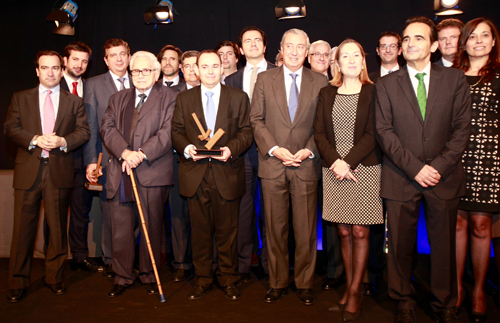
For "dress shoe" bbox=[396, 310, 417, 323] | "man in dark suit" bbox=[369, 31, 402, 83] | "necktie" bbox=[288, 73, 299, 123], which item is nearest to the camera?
"dress shoe" bbox=[396, 310, 417, 323]

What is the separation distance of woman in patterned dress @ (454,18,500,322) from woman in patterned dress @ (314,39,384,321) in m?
0.64

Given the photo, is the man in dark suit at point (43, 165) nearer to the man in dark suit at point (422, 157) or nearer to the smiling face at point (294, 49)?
the smiling face at point (294, 49)

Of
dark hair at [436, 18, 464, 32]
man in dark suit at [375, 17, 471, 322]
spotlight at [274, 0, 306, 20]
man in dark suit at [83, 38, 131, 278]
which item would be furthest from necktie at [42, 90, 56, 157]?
dark hair at [436, 18, 464, 32]

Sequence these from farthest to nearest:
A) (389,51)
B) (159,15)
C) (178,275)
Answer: (159,15)
(389,51)
(178,275)

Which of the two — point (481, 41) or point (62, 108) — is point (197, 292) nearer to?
point (62, 108)

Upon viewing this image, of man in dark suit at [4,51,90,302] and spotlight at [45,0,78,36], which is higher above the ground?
spotlight at [45,0,78,36]

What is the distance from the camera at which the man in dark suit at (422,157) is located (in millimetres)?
2600

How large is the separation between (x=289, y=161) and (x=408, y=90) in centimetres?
95

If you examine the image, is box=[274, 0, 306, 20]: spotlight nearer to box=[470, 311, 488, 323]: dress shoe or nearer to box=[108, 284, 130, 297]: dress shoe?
box=[108, 284, 130, 297]: dress shoe

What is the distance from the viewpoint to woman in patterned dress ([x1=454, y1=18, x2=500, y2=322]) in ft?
8.98

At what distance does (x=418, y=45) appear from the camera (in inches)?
106

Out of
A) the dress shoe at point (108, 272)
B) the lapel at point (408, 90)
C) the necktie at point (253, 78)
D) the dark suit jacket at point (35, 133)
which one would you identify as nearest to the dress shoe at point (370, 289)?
the lapel at point (408, 90)

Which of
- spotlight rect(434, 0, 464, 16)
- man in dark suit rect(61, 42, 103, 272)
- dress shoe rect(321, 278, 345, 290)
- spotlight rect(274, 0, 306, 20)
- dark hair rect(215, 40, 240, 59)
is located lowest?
dress shoe rect(321, 278, 345, 290)

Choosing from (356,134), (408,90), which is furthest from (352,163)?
(408,90)
